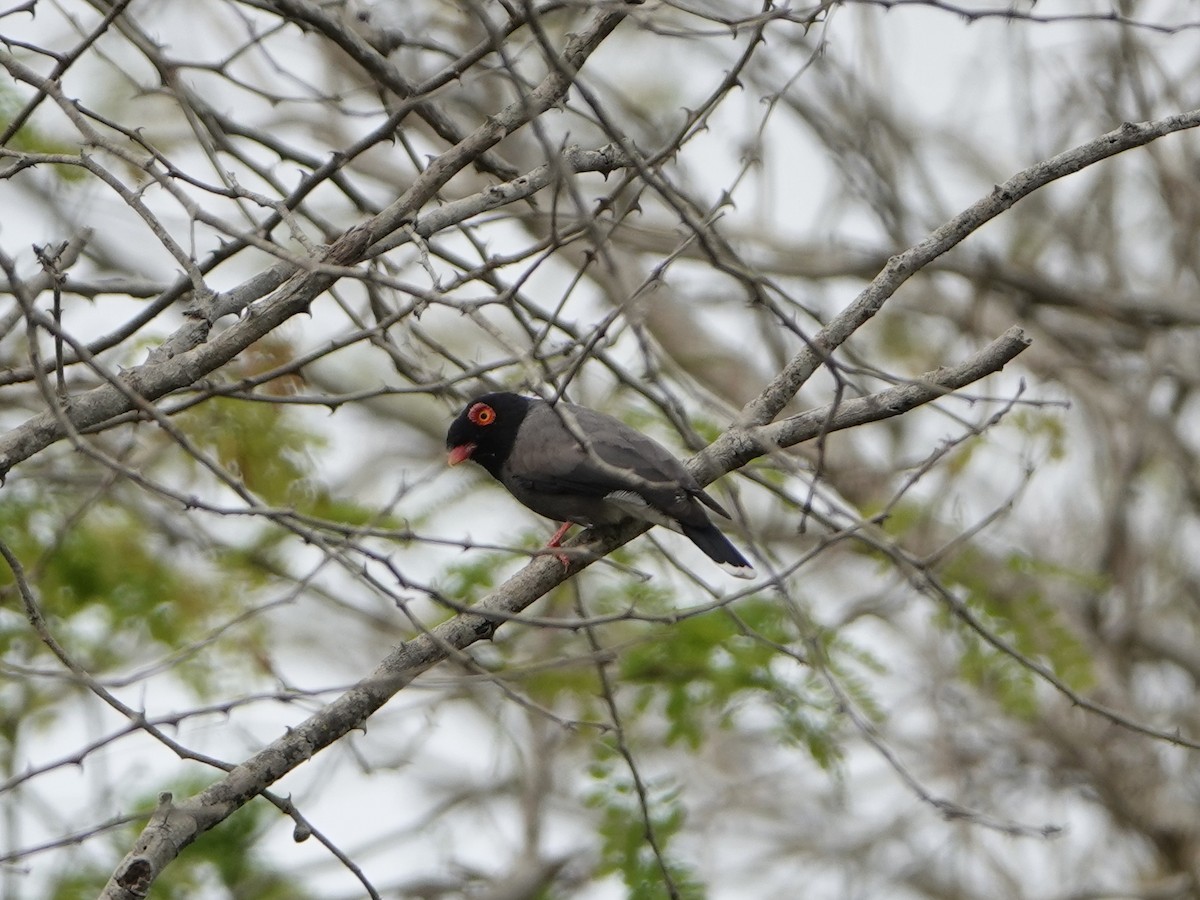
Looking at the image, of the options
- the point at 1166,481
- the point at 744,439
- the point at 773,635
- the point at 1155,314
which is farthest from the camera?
the point at 1166,481

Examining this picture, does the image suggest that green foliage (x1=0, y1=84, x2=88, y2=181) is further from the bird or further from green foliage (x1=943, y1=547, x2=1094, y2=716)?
green foliage (x1=943, y1=547, x2=1094, y2=716)

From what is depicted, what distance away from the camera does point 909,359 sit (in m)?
12.0

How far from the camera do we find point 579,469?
5410mm

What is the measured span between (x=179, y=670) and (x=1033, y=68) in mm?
7594

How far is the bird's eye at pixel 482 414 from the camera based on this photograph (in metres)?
6.22

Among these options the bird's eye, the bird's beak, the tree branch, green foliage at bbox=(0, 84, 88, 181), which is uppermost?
green foliage at bbox=(0, 84, 88, 181)

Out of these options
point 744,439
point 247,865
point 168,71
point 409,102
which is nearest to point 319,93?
point 168,71

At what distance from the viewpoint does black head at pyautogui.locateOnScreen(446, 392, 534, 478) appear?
20.3 ft

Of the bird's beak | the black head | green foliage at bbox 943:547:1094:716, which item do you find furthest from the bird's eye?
green foliage at bbox 943:547:1094:716

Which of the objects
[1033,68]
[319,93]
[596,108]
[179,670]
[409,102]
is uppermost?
[1033,68]

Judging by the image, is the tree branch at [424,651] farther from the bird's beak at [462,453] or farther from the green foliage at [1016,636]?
the green foliage at [1016,636]

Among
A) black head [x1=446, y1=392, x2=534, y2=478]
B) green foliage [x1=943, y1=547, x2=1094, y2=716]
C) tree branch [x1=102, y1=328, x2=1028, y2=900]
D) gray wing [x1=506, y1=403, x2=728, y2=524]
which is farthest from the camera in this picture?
green foliage [x1=943, y1=547, x2=1094, y2=716]

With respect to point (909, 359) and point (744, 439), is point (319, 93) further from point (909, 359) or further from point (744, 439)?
point (909, 359)

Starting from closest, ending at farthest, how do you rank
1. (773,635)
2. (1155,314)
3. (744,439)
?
(744,439), (773,635), (1155,314)
